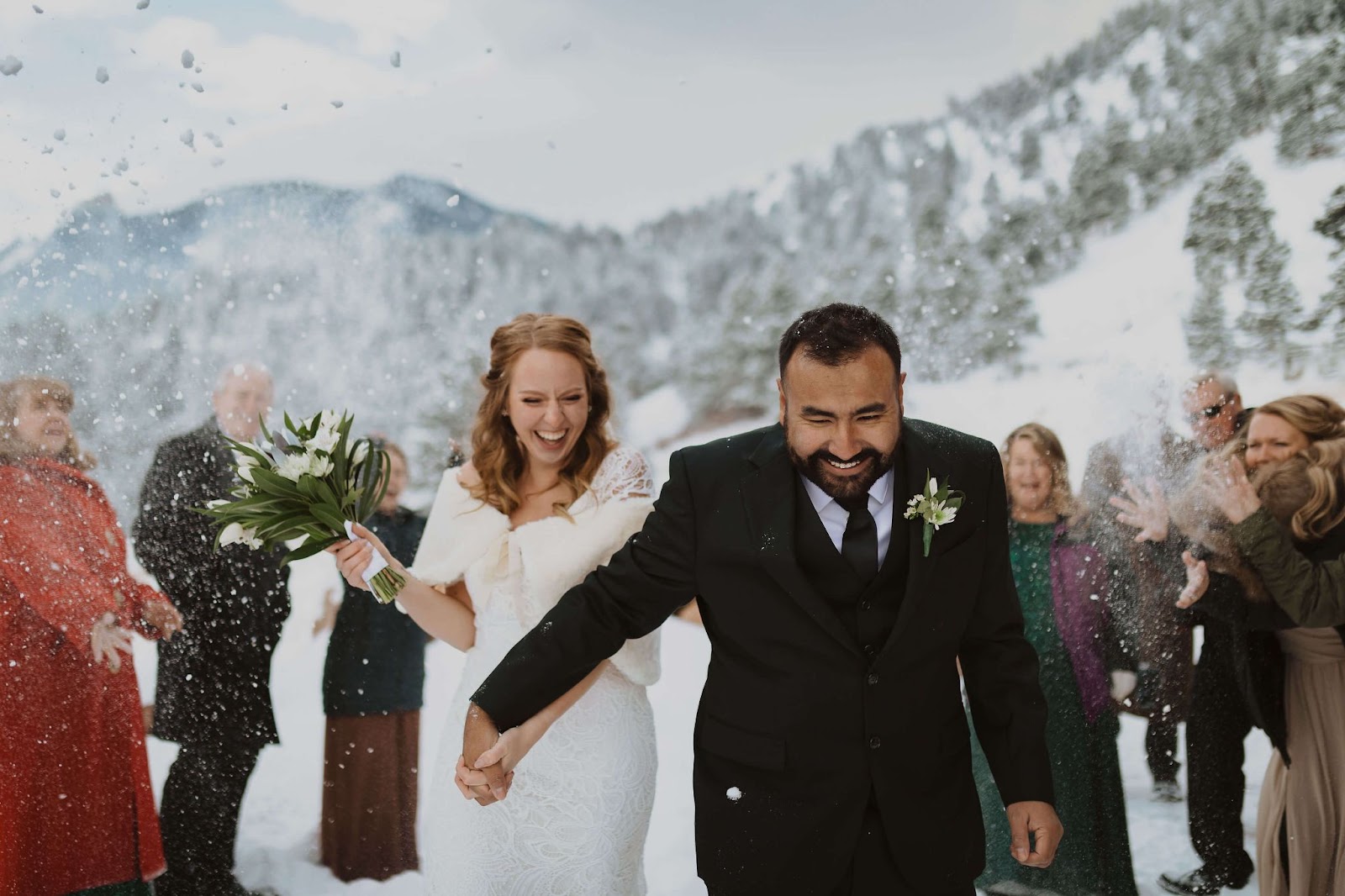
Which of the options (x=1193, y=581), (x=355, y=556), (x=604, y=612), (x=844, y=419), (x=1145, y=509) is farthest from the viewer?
(x=1145, y=509)

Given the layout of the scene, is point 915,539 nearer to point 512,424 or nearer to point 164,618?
point 512,424

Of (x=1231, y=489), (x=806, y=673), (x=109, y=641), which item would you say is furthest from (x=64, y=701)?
(x=1231, y=489)

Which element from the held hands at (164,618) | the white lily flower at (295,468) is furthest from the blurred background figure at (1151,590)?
the held hands at (164,618)

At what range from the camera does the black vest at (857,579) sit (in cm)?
219

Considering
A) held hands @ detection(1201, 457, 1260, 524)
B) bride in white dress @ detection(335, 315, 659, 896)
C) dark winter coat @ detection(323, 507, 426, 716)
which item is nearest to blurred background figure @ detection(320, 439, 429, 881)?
dark winter coat @ detection(323, 507, 426, 716)

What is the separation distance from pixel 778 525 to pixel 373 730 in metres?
2.34

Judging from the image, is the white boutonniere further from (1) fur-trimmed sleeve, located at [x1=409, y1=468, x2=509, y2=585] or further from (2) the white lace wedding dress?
(1) fur-trimmed sleeve, located at [x1=409, y1=468, x2=509, y2=585]

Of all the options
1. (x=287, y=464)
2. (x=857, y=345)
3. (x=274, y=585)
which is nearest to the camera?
(x=857, y=345)

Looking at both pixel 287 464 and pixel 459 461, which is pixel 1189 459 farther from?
pixel 287 464

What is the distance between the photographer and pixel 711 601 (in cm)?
228

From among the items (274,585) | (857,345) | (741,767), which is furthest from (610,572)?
(274,585)

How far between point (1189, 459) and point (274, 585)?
3100 mm

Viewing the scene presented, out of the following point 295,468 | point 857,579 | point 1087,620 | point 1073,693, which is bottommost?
point 1073,693

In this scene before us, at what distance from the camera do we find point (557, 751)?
9.29 ft
